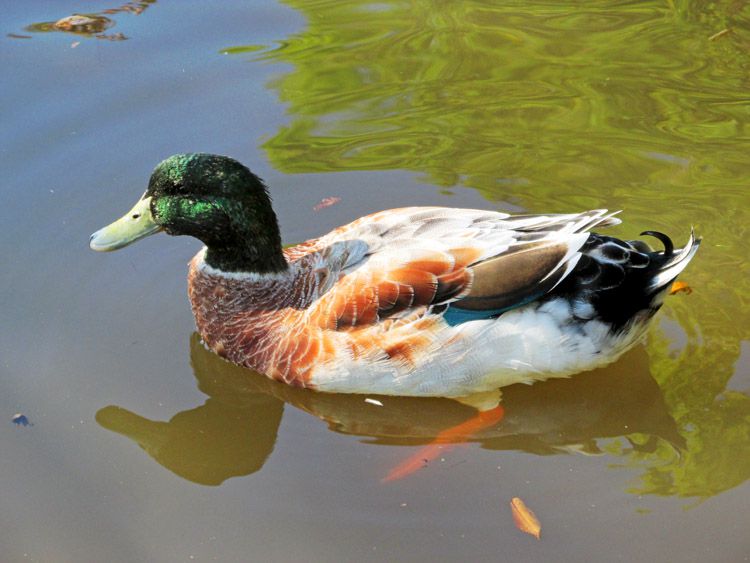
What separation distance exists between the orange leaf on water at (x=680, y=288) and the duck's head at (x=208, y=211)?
7.78 ft

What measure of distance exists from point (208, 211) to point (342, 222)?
1.48m

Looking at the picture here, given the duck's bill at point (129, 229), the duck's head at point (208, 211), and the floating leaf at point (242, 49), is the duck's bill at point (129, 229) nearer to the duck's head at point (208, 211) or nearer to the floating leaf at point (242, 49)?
the duck's head at point (208, 211)

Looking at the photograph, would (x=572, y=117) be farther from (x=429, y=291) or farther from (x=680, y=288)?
(x=429, y=291)

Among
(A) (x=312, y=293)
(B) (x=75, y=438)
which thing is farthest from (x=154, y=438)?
(A) (x=312, y=293)

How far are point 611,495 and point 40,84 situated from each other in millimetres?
5614

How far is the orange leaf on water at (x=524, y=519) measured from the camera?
4.48m

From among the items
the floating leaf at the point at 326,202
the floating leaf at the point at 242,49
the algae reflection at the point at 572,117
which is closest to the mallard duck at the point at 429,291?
the algae reflection at the point at 572,117

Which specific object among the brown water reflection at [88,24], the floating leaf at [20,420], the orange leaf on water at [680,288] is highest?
the brown water reflection at [88,24]

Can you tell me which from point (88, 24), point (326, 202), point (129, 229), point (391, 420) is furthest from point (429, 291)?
point (88, 24)

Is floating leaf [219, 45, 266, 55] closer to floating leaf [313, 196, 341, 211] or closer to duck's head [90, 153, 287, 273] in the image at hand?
floating leaf [313, 196, 341, 211]

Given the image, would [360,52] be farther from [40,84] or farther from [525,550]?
[525,550]

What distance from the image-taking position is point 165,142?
729cm

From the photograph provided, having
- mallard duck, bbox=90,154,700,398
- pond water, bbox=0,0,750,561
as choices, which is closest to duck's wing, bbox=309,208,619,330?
mallard duck, bbox=90,154,700,398

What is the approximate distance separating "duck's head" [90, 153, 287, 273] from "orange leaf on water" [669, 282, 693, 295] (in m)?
2.37
